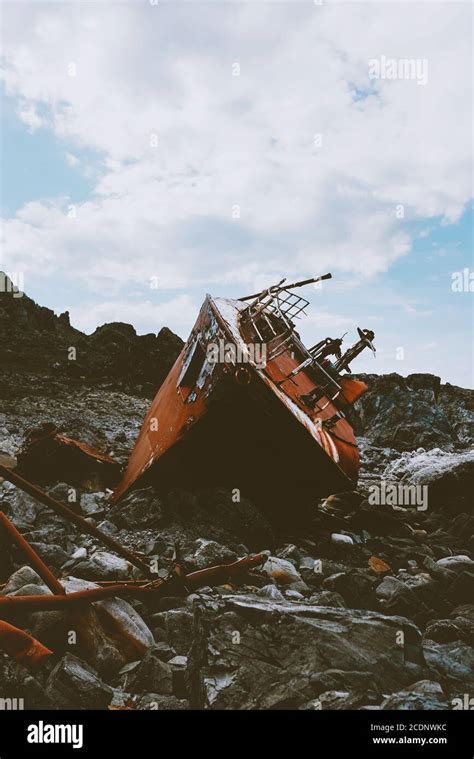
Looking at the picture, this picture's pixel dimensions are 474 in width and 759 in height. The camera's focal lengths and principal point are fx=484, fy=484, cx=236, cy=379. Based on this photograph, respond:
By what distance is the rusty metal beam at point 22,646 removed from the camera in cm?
250

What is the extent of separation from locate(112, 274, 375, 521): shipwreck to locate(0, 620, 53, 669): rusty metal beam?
8.83 ft

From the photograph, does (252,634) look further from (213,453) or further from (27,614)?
(213,453)

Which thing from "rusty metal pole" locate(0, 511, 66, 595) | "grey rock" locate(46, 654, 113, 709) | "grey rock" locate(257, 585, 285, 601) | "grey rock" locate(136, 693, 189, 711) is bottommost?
"grey rock" locate(136, 693, 189, 711)

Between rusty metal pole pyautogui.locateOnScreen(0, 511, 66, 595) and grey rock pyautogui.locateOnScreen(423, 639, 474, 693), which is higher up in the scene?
rusty metal pole pyautogui.locateOnScreen(0, 511, 66, 595)

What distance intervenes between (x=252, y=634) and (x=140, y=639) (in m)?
0.70

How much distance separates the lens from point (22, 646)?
2.56 m

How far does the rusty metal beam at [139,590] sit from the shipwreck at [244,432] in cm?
138

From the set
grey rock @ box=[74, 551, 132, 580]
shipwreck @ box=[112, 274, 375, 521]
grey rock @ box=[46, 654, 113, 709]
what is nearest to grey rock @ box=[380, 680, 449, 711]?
grey rock @ box=[46, 654, 113, 709]

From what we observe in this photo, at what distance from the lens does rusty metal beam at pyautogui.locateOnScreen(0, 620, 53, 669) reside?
2.50 m

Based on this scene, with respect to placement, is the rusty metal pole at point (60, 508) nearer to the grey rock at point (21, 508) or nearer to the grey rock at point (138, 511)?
the grey rock at point (138, 511)

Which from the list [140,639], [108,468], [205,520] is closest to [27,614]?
[140,639]

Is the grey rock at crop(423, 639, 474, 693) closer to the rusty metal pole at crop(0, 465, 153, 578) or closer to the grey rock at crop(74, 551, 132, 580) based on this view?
the rusty metal pole at crop(0, 465, 153, 578)
